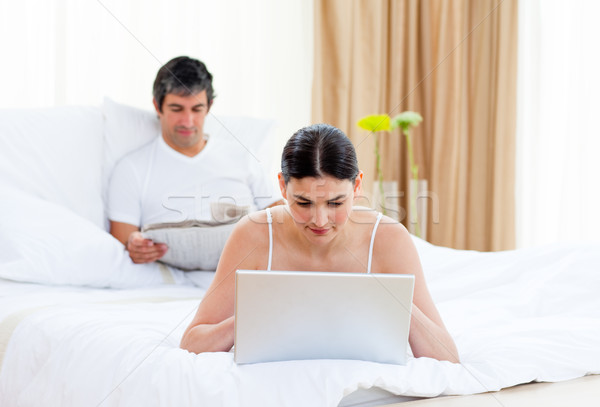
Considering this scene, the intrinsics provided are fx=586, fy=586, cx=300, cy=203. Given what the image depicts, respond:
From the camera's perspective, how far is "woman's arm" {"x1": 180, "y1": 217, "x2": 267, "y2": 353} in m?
1.15

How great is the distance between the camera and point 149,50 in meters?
2.75

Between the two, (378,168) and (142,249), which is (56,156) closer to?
(142,249)

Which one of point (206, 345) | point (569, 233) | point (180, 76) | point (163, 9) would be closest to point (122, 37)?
point (163, 9)

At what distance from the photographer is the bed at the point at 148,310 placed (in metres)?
0.97

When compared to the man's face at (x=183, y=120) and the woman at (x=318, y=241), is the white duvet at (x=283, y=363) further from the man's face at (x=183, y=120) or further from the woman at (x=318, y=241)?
the man's face at (x=183, y=120)

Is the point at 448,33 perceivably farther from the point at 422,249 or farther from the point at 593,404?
the point at 593,404

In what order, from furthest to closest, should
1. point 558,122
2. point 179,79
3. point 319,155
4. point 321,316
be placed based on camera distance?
1. point 558,122
2. point 179,79
3. point 319,155
4. point 321,316

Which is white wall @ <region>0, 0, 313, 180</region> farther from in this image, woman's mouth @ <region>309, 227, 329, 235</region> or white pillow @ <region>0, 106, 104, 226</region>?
woman's mouth @ <region>309, 227, 329, 235</region>

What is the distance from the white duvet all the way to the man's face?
566 millimetres

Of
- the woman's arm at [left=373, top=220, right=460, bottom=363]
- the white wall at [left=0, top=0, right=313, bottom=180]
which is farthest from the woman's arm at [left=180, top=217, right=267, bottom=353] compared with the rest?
the white wall at [left=0, top=0, right=313, bottom=180]

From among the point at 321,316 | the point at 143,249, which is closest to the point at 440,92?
the point at 143,249

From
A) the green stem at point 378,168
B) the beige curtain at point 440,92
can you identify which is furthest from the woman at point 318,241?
the beige curtain at point 440,92

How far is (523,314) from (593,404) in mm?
536

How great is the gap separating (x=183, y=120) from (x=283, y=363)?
133 cm
